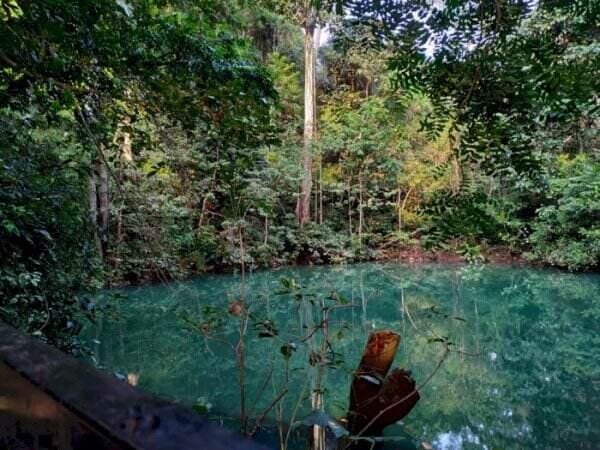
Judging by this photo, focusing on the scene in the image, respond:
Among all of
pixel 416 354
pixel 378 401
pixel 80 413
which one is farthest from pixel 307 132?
pixel 80 413

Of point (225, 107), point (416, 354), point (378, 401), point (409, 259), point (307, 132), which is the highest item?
point (307, 132)

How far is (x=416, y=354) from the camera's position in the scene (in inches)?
186

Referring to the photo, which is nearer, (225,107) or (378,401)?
(225,107)

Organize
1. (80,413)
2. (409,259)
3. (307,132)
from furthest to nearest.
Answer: (409,259), (307,132), (80,413)

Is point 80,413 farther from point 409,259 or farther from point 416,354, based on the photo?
point 409,259

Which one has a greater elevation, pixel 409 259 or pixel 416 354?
pixel 416 354

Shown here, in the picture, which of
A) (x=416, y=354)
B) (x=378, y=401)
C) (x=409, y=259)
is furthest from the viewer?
(x=409, y=259)

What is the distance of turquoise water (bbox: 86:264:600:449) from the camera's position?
3053mm

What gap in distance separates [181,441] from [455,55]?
94 centimetres

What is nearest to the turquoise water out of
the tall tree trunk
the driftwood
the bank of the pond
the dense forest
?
the driftwood

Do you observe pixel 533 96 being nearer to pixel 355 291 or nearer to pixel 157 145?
pixel 157 145

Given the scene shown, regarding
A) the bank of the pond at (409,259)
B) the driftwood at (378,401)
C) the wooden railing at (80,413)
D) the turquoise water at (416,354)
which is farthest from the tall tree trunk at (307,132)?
the wooden railing at (80,413)

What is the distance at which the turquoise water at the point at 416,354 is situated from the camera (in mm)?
3053

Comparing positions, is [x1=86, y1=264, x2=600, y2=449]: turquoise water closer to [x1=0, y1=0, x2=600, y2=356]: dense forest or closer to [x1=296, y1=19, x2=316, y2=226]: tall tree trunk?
[x1=0, y1=0, x2=600, y2=356]: dense forest
